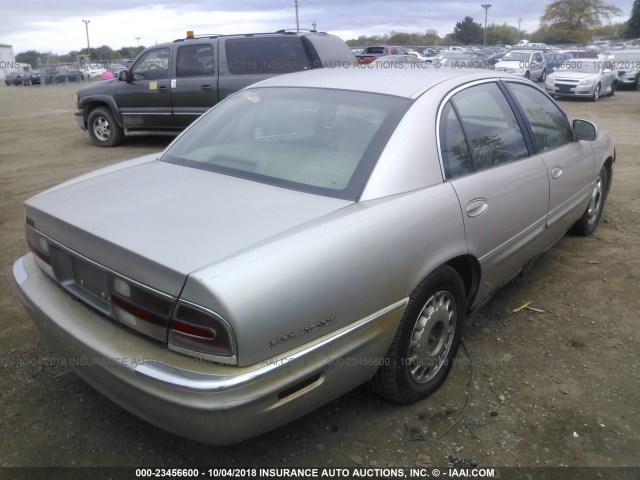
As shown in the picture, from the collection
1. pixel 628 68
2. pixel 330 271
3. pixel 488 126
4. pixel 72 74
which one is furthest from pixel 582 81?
pixel 72 74

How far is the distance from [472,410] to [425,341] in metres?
0.44

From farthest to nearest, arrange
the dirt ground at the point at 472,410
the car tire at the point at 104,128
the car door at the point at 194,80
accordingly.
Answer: the car tire at the point at 104,128, the car door at the point at 194,80, the dirt ground at the point at 472,410

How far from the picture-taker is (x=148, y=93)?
9578 millimetres

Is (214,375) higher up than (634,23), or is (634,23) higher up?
(634,23)

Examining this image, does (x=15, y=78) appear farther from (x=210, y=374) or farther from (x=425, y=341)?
(x=210, y=374)

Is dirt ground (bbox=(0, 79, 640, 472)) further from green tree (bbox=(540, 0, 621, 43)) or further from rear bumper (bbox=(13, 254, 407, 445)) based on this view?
green tree (bbox=(540, 0, 621, 43))

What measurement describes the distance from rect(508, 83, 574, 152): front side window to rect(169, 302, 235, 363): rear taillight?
264 centimetres

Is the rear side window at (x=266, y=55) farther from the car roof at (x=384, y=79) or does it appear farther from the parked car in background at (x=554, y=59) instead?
the parked car in background at (x=554, y=59)

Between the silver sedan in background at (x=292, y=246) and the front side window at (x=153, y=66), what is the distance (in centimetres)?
664

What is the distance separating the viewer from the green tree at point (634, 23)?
6203cm

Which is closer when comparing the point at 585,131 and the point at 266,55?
the point at 585,131

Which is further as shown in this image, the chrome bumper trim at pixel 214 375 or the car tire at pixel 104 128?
the car tire at pixel 104 128

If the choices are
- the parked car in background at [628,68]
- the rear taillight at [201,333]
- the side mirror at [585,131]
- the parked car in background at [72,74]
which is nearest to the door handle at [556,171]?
the side mirror at [585,131]

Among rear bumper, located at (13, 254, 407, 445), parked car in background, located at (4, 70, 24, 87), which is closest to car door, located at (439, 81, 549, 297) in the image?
rear bumper, located at (13, 254, 407, 445)
